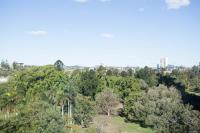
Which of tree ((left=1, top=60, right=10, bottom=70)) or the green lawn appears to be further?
tree ((left=1, top=60, right=10, bottom=70))

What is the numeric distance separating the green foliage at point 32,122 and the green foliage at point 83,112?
37.6ft

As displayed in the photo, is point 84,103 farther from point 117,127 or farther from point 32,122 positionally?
point 32,122

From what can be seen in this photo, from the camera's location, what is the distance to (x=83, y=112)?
4169 centimetres

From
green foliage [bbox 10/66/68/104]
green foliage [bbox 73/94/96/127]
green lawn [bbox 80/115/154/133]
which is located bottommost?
green lawn [bbox 80/115/154/133]

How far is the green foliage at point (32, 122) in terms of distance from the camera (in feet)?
Answer: 67.6

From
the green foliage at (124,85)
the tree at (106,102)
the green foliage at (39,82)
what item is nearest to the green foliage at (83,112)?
the green foliage at (39,82)

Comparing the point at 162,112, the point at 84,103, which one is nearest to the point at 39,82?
the point at 84,103

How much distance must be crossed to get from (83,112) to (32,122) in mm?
19171

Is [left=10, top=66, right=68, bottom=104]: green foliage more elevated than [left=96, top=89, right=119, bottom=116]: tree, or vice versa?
[left=10, top=66, right=68, bottom=104]: green foliage

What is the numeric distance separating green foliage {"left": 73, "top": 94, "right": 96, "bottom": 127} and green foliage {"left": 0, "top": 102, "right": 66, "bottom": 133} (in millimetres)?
11472

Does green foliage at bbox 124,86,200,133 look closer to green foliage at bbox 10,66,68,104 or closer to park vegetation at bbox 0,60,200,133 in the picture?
park vegetation at bbox 0,60,200,133

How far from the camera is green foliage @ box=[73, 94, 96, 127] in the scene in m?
40.6

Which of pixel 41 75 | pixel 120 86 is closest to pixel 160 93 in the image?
pixel 120 86

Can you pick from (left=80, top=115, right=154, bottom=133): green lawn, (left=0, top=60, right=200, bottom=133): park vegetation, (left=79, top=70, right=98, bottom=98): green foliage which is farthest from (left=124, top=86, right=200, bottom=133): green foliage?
(left=79, top=70, right=98, bottom=98): green foliage
